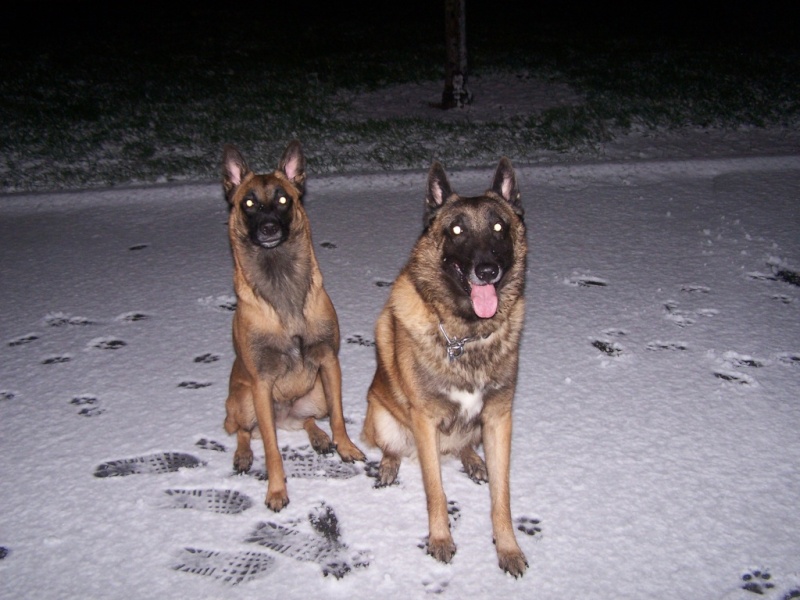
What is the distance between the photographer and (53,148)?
8281mm

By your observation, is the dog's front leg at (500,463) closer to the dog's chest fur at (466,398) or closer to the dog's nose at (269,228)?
the dog's chest fur at (466,398)

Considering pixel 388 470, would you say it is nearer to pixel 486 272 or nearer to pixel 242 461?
pixel 242 461

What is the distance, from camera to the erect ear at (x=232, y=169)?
3229mm

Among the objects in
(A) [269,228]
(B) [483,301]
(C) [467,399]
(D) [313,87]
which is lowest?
(C) [467,399]

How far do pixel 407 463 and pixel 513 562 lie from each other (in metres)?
0.73

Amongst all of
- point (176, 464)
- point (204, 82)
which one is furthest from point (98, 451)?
point (204, 82)

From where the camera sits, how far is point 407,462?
120 inches

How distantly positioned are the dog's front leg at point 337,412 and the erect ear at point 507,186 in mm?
974

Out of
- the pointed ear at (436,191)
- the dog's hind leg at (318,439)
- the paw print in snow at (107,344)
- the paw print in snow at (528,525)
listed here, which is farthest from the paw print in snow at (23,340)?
the paw print in snow at (528,525)

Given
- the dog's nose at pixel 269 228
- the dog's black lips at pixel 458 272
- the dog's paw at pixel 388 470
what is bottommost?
the dog's paw at pixel 388 470

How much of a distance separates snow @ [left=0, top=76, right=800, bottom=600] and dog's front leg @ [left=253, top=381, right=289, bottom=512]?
3.8 inches

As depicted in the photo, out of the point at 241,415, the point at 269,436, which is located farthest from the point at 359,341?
A: the point at 269,436

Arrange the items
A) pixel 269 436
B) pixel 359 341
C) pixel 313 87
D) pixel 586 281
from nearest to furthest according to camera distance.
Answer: pixel 269 436 → pixel 359 341 → pixel 586 281 → pixel 313 87

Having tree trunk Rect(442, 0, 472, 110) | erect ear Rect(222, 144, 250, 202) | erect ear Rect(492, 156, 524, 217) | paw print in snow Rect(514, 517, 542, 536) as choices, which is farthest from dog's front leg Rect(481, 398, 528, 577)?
tree trunk Rect(442, 0, 472, 110)
